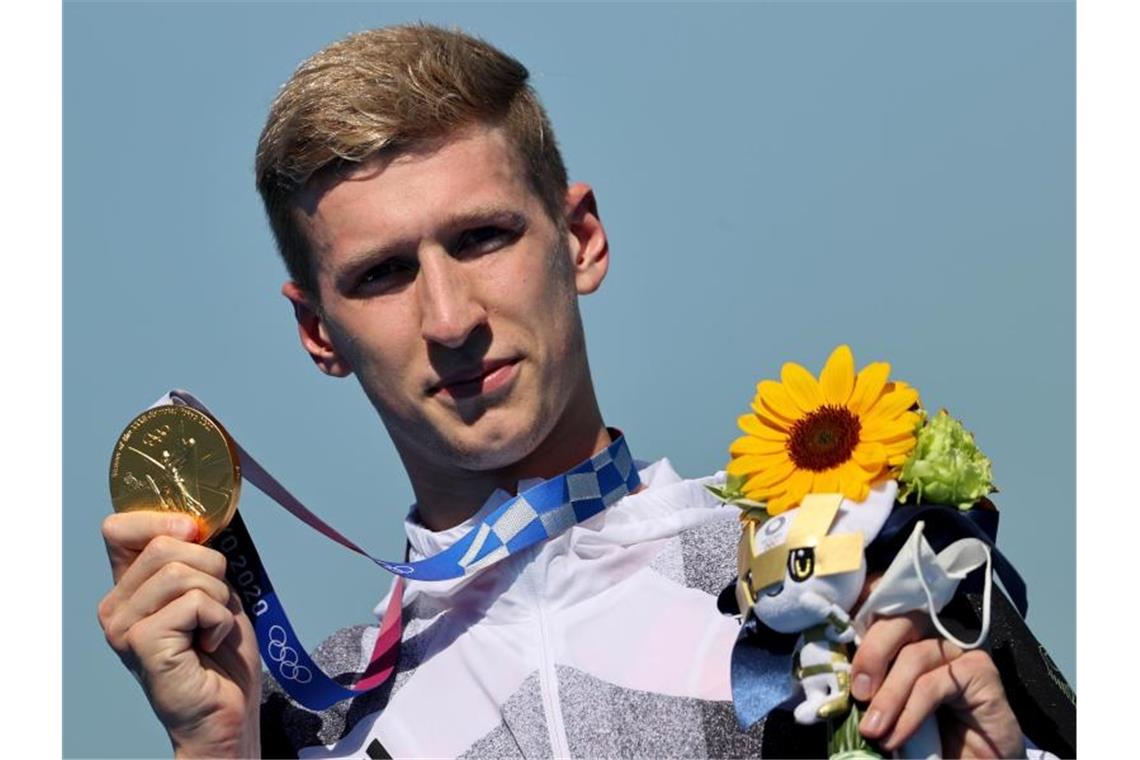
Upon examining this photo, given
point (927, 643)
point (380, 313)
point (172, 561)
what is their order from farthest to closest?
point (380, 313) → point (172, 561) → point (927, 643)

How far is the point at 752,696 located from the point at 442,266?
4.76 feet

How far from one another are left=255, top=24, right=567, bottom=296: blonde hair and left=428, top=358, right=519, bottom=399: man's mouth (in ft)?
1.70

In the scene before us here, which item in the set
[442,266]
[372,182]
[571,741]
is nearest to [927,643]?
[571,741]

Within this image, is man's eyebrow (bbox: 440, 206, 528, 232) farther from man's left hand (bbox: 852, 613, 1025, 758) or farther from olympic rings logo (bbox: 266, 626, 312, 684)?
Result: man's left hand (bbox: 852, 613, 1025, 758)

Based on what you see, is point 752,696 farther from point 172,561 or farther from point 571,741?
point 172,561

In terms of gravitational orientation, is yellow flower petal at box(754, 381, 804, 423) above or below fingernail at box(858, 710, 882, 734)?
above

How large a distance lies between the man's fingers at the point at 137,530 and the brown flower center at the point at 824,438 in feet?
5.23

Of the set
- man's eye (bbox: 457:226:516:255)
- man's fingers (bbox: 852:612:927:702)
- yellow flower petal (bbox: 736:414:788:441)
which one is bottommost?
man's fingers (bbox: 852:612:927:702)

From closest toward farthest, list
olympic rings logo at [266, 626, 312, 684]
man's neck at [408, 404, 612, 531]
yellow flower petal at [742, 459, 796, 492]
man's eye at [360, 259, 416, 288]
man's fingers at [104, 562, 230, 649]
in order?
yellow flower petal at [742, 459, 796, 492] → man's fingers at [104, 562, 230, 649] → man's eye at [360, 259, 416, 288] → olympic rings logo at [266, 626, 312, 684] → man's neck at [408, 404, 612, 531]

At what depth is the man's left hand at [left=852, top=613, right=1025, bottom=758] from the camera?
4.08m

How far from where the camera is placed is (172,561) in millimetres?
4770

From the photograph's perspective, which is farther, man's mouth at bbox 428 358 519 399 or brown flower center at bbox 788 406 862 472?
man's mouth at bbox 428 358 519 399

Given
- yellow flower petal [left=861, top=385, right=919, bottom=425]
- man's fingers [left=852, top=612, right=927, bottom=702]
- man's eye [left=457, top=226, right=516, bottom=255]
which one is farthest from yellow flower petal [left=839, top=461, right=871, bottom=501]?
man's eye [left=457, top=226, right=516, bottom=255]

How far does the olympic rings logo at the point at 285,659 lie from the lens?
524cm
